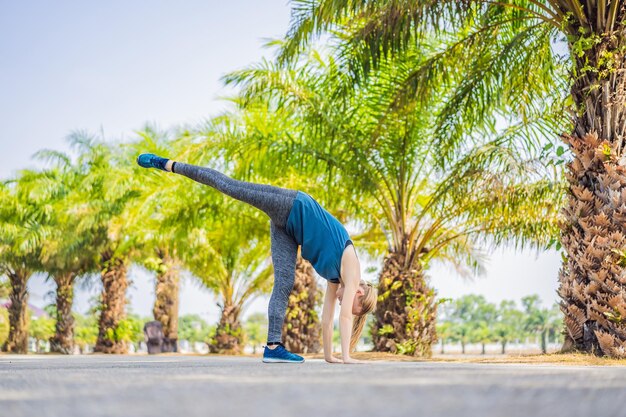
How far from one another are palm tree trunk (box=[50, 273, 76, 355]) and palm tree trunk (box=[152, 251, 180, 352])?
4.56 m

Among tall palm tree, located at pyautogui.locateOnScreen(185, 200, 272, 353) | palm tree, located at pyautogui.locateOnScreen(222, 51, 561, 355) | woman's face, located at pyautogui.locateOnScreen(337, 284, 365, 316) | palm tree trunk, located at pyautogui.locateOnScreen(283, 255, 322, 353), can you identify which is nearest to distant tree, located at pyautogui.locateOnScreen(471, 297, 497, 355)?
tall palm tree, located at pyautogui.locateOnScreen(185, 200, 272, 353)

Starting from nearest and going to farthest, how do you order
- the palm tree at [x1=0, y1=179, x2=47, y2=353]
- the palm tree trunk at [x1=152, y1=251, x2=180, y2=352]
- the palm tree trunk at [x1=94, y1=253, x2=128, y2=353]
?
1. the palm tree trunk at [x1=152, y1=251, x2=180, y2=352]
2. the palm tree trunk at [x1=94, y1=253, x2=128, y2=353]
3. the palm tree at [x1=0, y1=179, x2=47, y2=353]

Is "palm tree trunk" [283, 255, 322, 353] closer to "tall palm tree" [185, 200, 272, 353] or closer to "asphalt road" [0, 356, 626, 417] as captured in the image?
"tall palm tree" [185, 200, 272, 353]

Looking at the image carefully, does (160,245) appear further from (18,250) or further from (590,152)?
(590,152)

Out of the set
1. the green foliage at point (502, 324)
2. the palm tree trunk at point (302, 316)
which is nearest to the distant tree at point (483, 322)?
the green foliage at point (502, 324)

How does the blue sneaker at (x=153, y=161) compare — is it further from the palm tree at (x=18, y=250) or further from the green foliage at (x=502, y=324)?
the green foliage at (x=502, y=324)

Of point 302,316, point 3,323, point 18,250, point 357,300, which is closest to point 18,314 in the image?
point 18,250

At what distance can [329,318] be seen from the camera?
21.4 feet

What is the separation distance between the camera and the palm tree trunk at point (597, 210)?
27.0 ft

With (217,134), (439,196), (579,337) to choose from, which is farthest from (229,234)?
(579,337)

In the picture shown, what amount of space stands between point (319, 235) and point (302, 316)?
37.1ft

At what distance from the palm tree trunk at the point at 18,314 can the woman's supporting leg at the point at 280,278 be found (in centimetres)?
2120

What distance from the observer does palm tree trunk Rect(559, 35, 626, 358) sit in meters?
8.24

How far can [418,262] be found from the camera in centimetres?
1311
